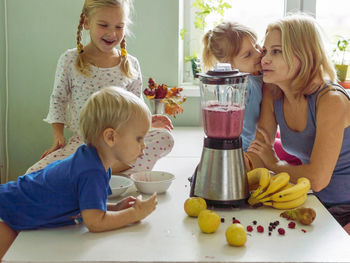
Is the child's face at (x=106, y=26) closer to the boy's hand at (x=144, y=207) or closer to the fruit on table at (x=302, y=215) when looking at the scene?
the boy's hand at (x=144, y=207)

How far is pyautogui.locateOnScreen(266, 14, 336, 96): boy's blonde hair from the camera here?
5.14ft

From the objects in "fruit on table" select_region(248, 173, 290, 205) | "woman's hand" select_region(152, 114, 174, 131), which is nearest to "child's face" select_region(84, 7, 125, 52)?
"woman's hand" select_region(152, 114, 174, 131)

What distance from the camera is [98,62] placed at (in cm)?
208

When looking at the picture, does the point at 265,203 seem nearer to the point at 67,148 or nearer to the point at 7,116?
the point at 67,148

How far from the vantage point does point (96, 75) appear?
206 centimetres

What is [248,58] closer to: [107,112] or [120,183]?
[120,183]

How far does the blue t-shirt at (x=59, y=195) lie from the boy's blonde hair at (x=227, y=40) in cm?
90

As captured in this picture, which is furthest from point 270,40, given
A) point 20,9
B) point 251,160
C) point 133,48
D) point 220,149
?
point 20,9

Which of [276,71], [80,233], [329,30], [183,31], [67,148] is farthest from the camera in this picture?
[329,30]

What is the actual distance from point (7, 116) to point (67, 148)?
0.92m

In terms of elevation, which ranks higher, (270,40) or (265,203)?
(270,40)

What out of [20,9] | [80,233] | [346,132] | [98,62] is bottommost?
[80,233]

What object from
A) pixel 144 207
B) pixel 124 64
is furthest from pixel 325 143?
pixel 124 64

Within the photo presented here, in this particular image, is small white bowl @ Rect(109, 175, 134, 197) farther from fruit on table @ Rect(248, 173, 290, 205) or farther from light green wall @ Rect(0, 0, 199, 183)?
light green wall @ Rect(0, 0, 199, 183)
